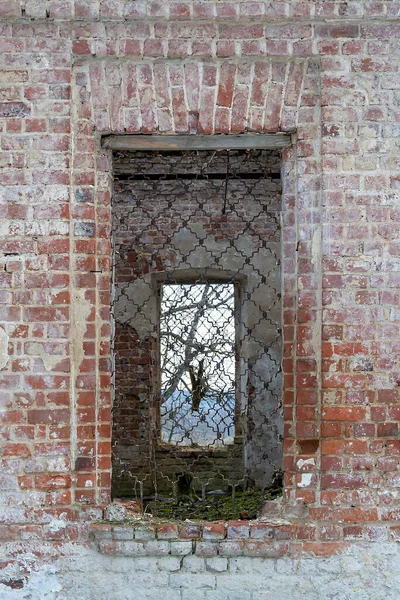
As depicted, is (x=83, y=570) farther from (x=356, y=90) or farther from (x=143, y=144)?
(x=356, y=90)

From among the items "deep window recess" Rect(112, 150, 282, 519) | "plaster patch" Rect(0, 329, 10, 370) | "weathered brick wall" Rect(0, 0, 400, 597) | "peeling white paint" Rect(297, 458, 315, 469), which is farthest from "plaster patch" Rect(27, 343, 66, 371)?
"deep window recess" Rect(112, 150, 282, 519)

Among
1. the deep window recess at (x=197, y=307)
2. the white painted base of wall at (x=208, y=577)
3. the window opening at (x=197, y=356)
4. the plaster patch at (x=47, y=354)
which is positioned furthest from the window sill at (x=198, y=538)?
A: the window opening at (x=197, y=356)

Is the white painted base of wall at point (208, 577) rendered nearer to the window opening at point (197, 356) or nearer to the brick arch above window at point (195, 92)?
the brick arch above window at point (195, 92)

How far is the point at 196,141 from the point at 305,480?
77.9 inches

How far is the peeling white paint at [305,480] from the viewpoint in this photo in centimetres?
354

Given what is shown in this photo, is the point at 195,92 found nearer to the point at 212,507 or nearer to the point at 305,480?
the point at 305,480

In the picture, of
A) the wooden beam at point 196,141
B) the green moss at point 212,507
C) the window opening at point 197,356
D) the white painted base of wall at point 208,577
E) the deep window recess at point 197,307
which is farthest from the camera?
the window opening at point 197,356

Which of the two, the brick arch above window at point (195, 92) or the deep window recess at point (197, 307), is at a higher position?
the brick arch above window at point (195, 92)

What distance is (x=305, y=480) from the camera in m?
3.55

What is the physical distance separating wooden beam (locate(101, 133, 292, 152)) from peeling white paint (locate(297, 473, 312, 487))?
72.3 inches

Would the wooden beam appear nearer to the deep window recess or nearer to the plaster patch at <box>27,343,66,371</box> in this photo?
the plaster patch at <box>27,343,66,371</box>

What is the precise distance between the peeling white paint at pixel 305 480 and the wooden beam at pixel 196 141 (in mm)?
1836

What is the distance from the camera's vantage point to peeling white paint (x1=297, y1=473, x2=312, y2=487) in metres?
3.54

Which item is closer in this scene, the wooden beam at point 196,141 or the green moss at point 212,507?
the wooden beam at point 196,141
